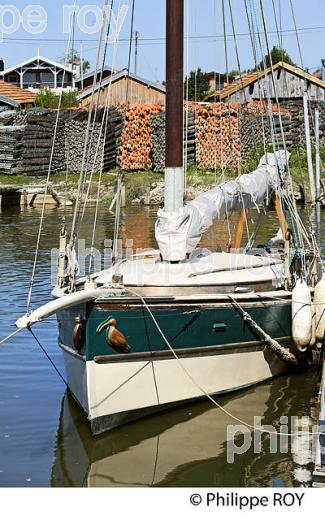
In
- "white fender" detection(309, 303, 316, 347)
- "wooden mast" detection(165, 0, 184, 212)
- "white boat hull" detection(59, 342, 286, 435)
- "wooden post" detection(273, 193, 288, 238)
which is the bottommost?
"white boat hull" detection(59, 342, 286, 435)

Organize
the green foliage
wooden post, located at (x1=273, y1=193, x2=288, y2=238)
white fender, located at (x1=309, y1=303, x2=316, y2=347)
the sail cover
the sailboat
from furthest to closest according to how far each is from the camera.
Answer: the green foliage → wooden post, located at (x1=273, y1=193, x2=288, y2=238) → white fender, located at (x1=309, y1=303, x2=316, y2=347) → the sail cover → the sailboat

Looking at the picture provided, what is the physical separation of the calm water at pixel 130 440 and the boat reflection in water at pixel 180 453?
0.01 metres

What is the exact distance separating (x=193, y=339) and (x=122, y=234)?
1703 centimetres

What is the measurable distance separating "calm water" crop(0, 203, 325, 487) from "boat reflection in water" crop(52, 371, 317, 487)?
0.01m

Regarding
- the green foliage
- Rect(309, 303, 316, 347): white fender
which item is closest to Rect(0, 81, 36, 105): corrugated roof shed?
the green foliage

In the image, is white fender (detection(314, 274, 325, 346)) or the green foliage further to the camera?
the green foliage

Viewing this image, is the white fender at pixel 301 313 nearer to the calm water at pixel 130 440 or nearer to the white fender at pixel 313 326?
the white fender at pixel 313 326

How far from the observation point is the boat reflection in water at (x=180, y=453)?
9117mm

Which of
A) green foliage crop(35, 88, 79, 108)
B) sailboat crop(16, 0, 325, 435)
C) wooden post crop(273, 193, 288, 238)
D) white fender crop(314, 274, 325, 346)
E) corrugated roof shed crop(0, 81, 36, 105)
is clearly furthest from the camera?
corrugated roof shed crop(0, 81, 36, 105)

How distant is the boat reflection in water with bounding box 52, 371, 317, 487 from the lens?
9.12 metres

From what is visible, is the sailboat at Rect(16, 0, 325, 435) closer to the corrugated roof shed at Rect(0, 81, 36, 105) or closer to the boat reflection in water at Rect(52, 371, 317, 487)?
the boat reflection in water at Rect(52, 371, 317, 487)

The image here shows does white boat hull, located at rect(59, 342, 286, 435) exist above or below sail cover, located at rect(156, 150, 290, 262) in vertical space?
below

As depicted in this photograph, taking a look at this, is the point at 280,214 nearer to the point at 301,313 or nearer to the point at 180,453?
the point at 301,313

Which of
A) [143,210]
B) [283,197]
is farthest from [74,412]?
[143,210]
